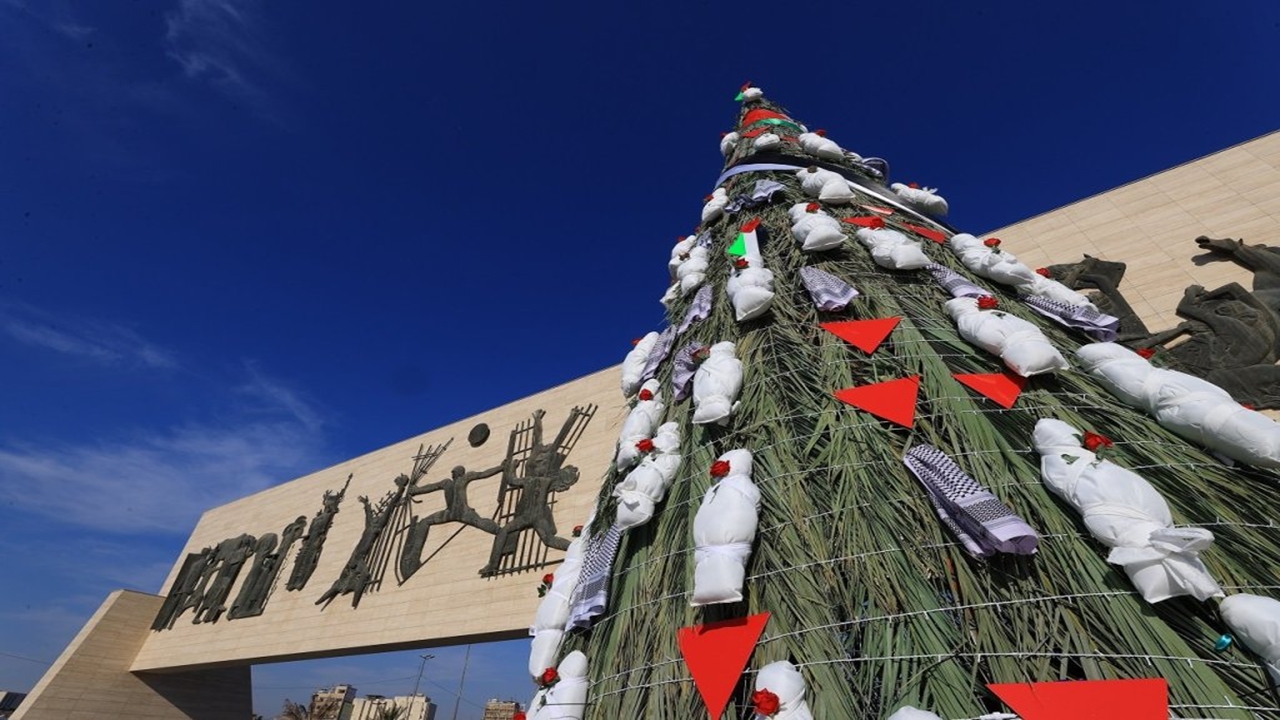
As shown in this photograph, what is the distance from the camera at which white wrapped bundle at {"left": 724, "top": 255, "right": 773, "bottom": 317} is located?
73.2 inches

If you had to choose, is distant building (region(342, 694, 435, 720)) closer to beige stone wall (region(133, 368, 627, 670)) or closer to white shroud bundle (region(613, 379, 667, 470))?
beige stone wall (region(133, 368, 627, 670))

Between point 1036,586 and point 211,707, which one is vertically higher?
point 211,707

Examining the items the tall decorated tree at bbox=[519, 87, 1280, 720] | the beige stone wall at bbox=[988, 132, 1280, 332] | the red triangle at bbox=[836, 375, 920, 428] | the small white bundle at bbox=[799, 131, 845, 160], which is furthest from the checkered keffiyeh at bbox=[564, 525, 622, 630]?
the beige stone wall at bbox=[988, 132, 1280, 332]

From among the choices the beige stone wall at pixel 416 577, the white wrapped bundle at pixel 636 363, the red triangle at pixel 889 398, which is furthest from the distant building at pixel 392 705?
the red triangle at pixel 889 398

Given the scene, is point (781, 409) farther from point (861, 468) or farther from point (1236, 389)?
point (1236, 389)

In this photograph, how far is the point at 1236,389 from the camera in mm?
2973

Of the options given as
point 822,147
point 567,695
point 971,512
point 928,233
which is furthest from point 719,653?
point 822,147

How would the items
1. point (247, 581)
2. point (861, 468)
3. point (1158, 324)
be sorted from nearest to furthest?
point (861, 468) → point (1158, 324) → point (247, 581)

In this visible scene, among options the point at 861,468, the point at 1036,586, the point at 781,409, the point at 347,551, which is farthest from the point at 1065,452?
the point at 347,551

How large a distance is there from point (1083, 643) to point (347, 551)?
8.86 metres

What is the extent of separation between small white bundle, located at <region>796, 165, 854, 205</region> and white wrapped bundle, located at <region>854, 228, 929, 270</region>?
0.48 metres

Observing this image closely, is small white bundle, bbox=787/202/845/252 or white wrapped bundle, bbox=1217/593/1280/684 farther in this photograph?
small white bundle, bbox=787/202/845/252

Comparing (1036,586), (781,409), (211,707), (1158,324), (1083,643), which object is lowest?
(1083,643)

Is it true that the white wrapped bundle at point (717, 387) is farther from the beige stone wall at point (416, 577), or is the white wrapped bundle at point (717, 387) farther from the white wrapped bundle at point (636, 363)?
the beige stone wall at point (416, 577)
